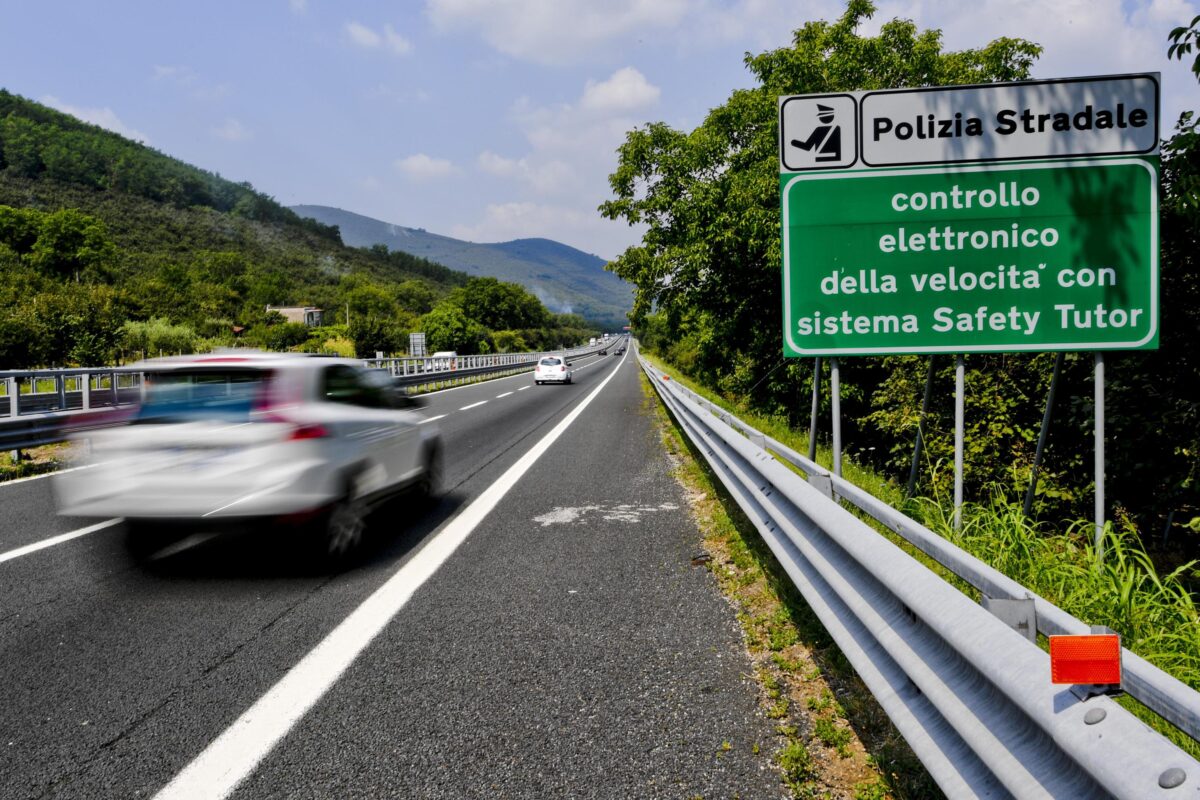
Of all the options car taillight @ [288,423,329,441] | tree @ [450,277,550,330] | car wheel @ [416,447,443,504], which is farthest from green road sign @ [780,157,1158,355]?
tree @ [450,277,550,330]

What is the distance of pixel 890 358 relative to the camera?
13.9 m

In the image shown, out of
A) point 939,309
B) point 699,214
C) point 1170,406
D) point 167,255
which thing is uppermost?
point 167,255

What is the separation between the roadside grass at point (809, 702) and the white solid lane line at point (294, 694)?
193 cm

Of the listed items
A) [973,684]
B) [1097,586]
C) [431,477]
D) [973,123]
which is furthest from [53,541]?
[973,123]

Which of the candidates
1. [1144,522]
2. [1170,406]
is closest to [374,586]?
[1170,406]

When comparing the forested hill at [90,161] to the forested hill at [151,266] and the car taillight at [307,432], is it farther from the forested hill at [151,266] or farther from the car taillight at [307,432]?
the car taillight at [307,432]

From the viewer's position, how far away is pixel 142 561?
5664 millimetres

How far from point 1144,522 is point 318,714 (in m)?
9.01

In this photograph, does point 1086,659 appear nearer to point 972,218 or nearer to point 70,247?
point 972,218

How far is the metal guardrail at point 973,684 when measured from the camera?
134cm

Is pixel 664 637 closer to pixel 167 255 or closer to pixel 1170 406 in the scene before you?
pixel 1170 406

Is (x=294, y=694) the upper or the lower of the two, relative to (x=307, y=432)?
lower

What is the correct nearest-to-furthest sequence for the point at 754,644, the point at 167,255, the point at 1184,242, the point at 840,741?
the point at 840,741
the point at 754,644
the point at 1184,242
the point at 167,255

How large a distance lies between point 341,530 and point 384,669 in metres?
2.10
